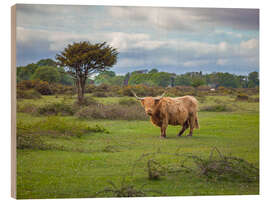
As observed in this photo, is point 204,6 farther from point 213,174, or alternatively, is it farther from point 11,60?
point 11,60

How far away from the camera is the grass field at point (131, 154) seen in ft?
29.5

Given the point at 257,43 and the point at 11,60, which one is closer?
the point at 11,60

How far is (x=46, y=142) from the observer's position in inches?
377

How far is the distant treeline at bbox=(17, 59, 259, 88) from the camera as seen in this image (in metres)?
9.79

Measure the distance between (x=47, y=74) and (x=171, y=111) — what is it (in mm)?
3449

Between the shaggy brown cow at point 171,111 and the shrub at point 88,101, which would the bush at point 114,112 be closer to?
the shrub at point 88,101

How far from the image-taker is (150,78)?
10.0m

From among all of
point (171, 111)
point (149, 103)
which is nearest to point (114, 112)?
point (149, 103)

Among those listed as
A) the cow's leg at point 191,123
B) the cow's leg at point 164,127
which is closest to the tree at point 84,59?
the cow's leg at point 164,127

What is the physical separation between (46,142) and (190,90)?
160 inches

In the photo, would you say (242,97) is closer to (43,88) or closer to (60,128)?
(60,128)
